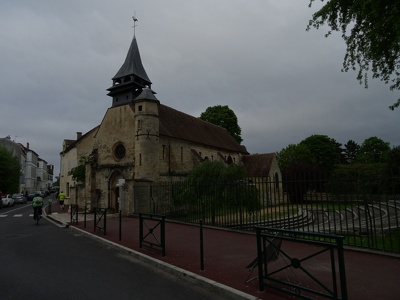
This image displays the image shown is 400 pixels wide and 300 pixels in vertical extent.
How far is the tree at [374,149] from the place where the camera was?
53.9 metres

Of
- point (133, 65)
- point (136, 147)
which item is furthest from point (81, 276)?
point (133, 65)

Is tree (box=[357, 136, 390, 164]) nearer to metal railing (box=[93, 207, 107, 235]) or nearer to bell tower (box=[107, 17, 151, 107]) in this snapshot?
bell tower (box=[107, 17, 151, 107])

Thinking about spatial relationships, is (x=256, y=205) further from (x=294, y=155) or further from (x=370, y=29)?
(x=294, y=155)

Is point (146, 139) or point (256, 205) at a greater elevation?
point (146, 139)

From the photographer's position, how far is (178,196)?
1328cm

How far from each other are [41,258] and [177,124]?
739 inches

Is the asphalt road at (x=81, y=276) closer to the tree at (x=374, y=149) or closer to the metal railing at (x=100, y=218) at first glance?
the metal railing at (x=100, y=218)

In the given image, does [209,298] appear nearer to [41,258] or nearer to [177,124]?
[41,258]

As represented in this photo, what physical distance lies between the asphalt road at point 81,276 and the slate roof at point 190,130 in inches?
545

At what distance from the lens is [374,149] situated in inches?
2190

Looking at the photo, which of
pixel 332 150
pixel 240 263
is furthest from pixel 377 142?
pixel 240 263

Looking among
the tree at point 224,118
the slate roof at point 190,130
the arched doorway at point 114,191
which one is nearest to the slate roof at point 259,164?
the slate roof at point 190,130

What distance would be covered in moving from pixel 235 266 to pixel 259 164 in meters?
24.8

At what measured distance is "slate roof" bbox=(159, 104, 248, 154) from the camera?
22812 millimetres
